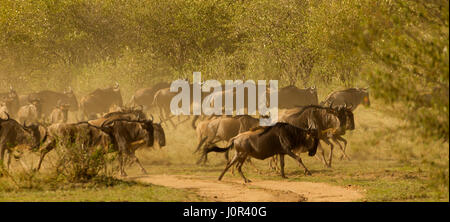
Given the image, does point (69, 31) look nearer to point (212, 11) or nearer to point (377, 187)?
point (212, 11)

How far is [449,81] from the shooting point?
11.1 metres

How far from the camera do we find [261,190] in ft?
60.8

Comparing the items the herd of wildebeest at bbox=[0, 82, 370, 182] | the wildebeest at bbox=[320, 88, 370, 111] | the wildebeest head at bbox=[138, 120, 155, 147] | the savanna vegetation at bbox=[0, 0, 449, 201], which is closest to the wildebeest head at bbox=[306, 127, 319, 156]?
the herd of wildebeest at bbox=[0, 82, 370, 182]

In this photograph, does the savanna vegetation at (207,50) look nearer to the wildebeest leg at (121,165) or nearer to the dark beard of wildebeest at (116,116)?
the dark beard of wildebeest at (116,116)

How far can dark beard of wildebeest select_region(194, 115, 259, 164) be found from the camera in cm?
2505

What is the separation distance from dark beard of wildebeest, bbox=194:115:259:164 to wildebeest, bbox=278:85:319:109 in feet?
27.2

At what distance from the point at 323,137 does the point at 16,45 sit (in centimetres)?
3196

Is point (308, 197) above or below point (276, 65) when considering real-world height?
below

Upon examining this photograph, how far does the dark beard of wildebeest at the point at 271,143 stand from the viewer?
2019cm

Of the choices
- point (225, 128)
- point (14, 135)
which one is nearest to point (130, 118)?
point (225, 128)

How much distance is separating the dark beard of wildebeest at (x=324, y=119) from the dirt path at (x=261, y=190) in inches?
157
